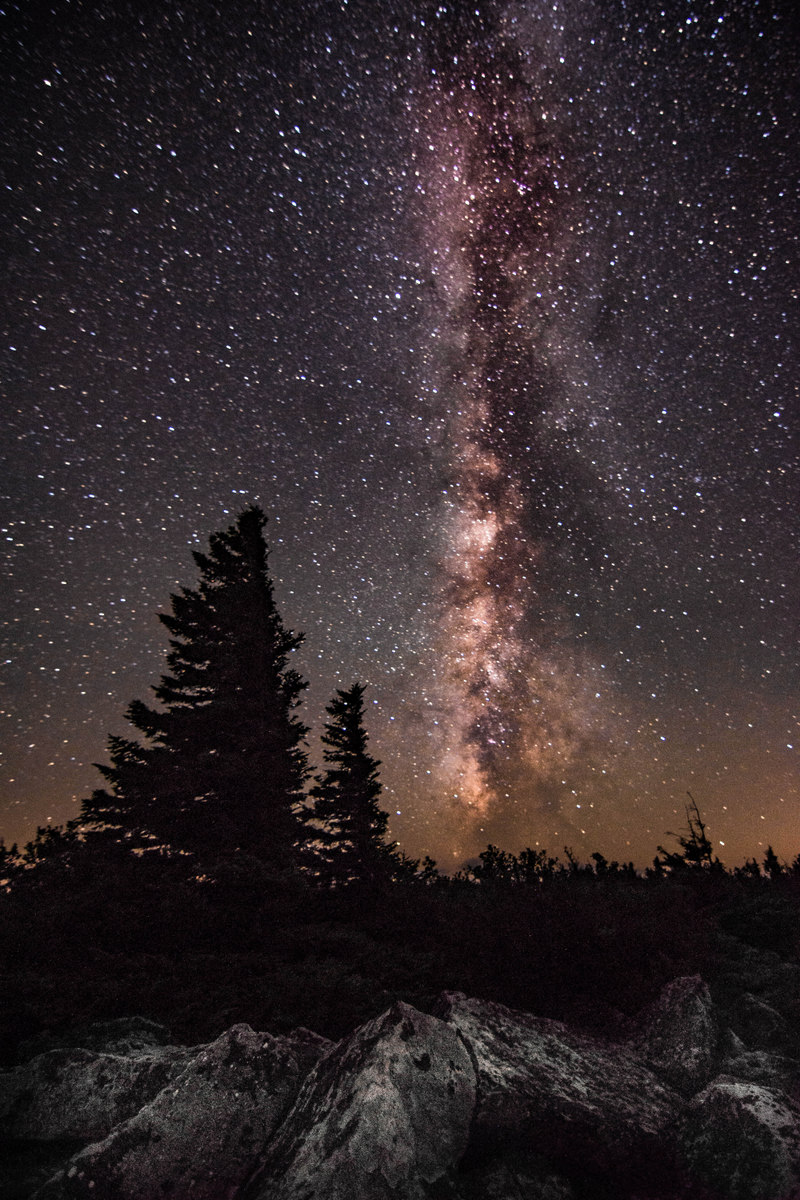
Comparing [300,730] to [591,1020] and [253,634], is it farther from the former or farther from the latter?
[591,1020]

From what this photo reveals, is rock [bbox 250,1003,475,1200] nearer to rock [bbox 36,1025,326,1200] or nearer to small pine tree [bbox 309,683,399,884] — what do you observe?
rock [bbox 36,1025,326,1200]

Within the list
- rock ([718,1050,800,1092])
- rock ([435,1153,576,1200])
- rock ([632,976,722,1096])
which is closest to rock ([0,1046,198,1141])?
rock ([435,1153,576,1200])

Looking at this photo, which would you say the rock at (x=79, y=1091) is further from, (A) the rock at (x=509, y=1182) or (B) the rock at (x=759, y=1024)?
(B) the rock at (x=759, y=1024)

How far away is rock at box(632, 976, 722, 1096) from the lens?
251 inches

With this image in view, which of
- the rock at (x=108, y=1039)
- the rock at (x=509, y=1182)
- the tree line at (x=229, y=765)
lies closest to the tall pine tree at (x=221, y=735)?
the tree line at (x=229, y=765)

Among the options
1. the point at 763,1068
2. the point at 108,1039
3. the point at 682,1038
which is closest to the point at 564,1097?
the point at 682,1038

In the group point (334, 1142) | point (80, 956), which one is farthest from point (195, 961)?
point (334, 1142)

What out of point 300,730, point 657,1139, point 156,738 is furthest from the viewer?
point 300,730

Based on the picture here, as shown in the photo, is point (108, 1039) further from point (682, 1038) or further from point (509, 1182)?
point (682, 1038)

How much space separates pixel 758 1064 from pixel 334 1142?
5376 mm

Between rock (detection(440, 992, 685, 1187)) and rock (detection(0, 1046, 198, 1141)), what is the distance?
3.00 metres

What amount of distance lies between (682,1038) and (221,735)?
9.63m

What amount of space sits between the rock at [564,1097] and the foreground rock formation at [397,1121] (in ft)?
0.06

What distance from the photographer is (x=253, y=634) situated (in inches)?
534
